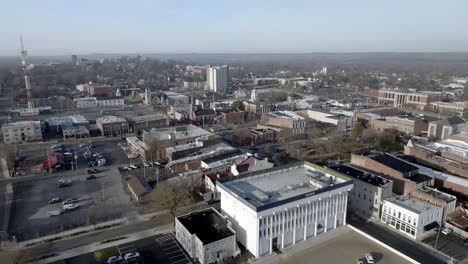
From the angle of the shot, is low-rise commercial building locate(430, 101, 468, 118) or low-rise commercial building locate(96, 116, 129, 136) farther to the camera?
low-rise commercial building locate(430, 101, 468, 118)

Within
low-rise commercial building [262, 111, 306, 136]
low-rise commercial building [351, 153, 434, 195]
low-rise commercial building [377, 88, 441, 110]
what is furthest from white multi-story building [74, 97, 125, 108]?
low-rise commercial building [377, 88, 441, 110]

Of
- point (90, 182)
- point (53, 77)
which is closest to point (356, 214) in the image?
point (90, 182)

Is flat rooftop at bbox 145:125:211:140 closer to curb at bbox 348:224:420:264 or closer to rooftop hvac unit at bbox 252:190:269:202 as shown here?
rooftop hvac unit at bbox 252:190:269:202

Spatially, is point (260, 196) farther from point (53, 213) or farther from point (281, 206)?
point (53, 213)

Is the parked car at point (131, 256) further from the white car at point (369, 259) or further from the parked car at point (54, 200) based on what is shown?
the white car at point (369, 259)

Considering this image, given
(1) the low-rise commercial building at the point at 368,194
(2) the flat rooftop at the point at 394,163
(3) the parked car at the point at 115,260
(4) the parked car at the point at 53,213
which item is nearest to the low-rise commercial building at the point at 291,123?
(2) the flat rooftop at the point at 394,163

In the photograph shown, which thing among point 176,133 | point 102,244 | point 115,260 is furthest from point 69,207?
point 176,133
